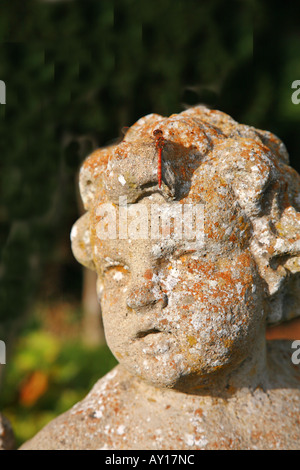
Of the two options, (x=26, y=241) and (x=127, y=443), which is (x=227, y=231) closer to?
(x=127, y=443)

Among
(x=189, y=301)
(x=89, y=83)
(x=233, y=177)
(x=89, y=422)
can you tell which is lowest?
(x=89, y=422)

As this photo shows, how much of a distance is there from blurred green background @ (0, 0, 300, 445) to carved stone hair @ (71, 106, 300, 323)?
169 cm

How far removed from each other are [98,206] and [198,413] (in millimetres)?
693

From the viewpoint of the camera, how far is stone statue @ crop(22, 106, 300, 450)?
136 centimetres

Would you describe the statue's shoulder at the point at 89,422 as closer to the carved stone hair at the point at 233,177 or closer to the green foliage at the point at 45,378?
the carved stone hair at the point at 233,177

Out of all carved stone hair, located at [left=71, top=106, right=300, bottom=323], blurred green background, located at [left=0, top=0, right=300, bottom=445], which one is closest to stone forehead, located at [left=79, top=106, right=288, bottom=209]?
carved stone hair, located at [left=71, top=106, right=300, bottom=323]

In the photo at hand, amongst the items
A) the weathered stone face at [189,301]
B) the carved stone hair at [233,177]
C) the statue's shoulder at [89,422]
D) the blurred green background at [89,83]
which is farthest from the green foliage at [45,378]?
the carved stone hair at [233,177]

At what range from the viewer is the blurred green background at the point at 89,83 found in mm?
3430

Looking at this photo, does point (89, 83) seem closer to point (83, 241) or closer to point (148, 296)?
point (83, 241)

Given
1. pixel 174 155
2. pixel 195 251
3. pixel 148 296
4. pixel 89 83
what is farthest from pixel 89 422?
pixel 89 83

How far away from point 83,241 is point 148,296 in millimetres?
364

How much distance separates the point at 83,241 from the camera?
1.64 metres

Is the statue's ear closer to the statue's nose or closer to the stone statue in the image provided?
the stone statue

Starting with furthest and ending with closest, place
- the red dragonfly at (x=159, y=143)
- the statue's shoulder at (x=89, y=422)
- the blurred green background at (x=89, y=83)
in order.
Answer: the blurred green background at (x=89, y=83)
the statue's shoulder at (x=89, y=422)
the red dragonfly at (x=159, y=143)
